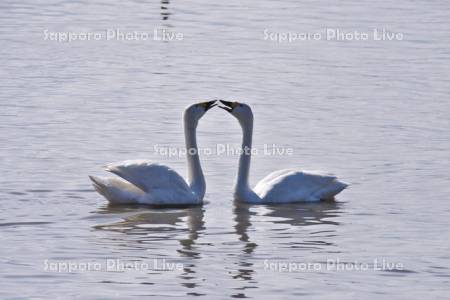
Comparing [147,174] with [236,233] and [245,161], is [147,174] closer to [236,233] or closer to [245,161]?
[245,161]

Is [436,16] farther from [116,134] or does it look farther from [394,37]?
[116,134]

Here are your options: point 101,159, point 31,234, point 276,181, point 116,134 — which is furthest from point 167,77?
point 31,234

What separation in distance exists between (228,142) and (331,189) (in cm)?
281

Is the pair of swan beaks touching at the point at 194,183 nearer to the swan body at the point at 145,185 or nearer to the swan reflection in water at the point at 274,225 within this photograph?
the swan body at the point at 145,185

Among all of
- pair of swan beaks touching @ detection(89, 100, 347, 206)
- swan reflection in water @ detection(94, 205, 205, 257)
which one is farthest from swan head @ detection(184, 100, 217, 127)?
swan reflection in water @ detection(94, 205, 205, 257)

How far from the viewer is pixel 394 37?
26531mm

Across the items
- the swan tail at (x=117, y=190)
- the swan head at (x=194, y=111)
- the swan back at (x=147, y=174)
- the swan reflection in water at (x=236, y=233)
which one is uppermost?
the swan head at (x=194, y=111)

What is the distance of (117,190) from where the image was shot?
1455cm

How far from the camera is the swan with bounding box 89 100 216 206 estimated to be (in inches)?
566

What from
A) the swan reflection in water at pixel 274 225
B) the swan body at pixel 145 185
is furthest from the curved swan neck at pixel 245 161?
the swan body at pixel 145 185

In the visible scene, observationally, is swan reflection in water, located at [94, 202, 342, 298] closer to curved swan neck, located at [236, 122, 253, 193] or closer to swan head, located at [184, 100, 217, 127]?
curved swan neck, located at [236, 122, 253, 193]

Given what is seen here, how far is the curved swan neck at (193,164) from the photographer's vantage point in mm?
14908

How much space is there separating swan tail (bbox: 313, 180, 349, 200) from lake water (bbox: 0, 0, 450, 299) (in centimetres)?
19

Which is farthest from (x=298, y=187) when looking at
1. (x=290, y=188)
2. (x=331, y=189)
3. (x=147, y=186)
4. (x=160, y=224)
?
(x=160, y=224)
